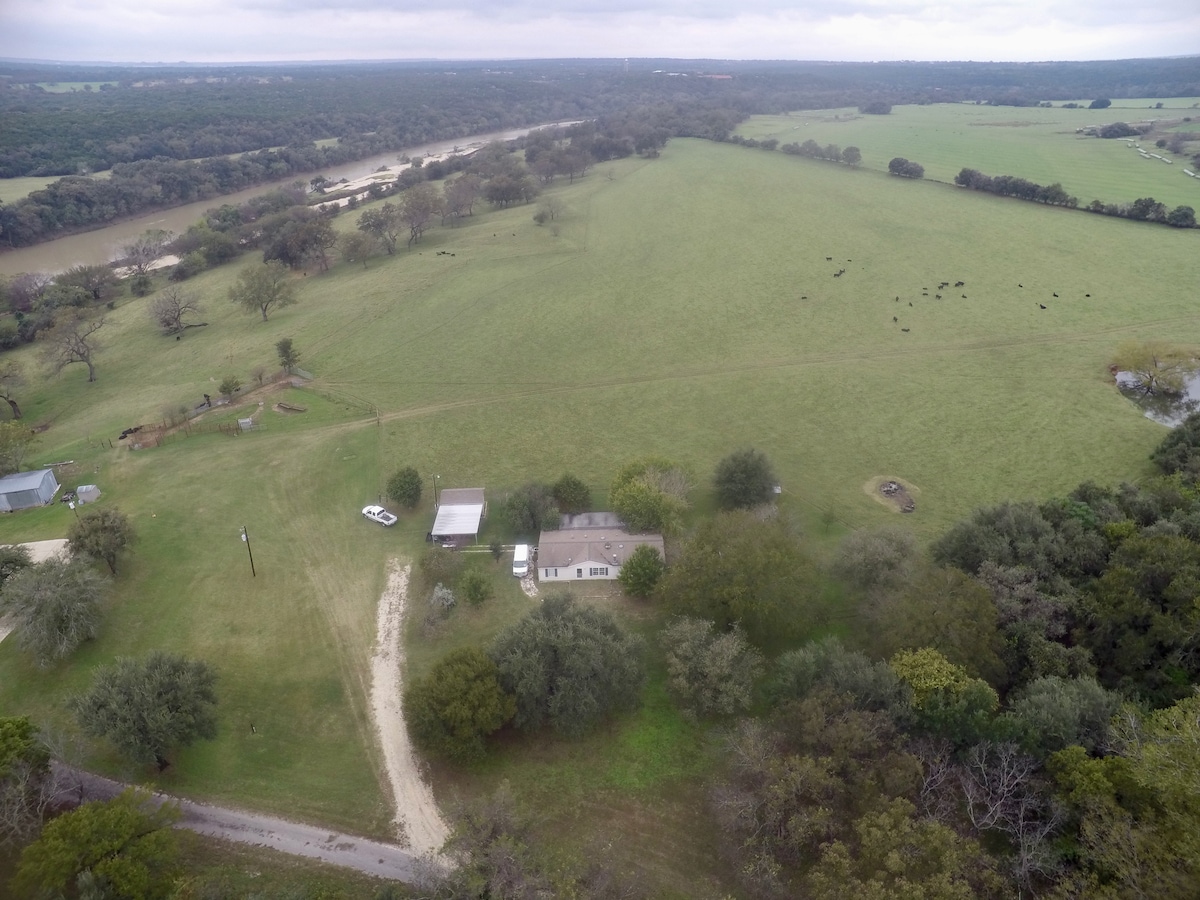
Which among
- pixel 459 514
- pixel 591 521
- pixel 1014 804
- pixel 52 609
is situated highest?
pixel 1014 804

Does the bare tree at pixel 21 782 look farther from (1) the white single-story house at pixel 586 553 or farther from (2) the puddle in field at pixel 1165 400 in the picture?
(2) the puddle in field at pixel 1165 400

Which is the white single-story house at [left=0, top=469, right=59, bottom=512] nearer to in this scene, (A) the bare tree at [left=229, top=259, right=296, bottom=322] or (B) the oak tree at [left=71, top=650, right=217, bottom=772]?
(B) the oak tree at [left=71, top=650, right=217, bottom=772]

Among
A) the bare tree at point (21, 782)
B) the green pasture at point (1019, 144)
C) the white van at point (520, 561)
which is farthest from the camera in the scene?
the green pasture at point (1019, 144)

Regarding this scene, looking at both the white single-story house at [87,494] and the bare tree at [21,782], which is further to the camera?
the white single-story house at [87,494]

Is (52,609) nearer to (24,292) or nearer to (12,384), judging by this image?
(12,384)

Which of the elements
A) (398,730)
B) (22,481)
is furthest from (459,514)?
(22,481)

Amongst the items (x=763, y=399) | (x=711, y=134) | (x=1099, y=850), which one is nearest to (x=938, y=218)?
(x=763, y=399)

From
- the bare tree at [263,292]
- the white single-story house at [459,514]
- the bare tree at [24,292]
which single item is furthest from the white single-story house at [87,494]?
the bare tree at [24,292]

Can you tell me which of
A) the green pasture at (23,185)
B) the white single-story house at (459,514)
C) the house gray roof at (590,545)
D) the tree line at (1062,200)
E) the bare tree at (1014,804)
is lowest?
the white single-story house at (459,514)
